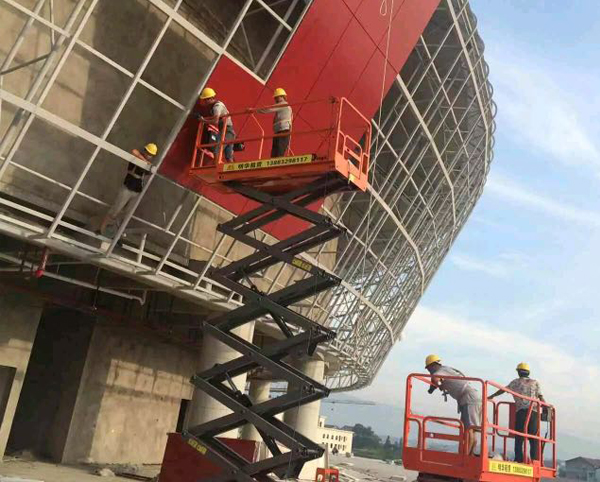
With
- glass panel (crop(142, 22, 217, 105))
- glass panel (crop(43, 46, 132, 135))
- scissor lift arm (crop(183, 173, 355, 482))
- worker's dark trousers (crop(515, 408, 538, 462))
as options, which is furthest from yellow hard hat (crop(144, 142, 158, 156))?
worker's dark trousers (crop(515, 408, 538, 462))

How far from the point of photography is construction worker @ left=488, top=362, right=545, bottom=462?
7.81m

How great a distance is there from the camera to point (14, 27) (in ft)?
31.0

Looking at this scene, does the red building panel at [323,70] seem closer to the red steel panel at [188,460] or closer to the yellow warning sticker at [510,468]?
the red steel panel at [188,460]

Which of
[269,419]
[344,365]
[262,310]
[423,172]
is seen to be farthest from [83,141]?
[344,365]

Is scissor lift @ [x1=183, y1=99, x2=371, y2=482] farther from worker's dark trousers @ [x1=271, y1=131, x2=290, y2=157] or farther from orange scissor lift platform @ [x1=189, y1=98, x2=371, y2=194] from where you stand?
worker's dark trousers @ [x1=271, y1=131, x2=290, y2=157]

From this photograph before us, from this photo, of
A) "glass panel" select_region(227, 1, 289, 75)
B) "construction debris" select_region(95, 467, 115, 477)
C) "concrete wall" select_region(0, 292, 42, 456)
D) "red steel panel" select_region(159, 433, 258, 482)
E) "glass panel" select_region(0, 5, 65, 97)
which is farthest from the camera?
"construction debris" select_region(95, 467, 115, 477)

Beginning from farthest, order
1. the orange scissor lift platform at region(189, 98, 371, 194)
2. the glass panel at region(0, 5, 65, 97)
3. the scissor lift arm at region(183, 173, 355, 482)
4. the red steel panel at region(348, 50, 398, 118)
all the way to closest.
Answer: the red steel panel at region(348, 50, 398, 118), the glass panel at region(0, 5, 65, 97), the orange scissor lift platform at region(189, 98, 371, 194), the scissor lift arm at region(183, 173, 355, 482)

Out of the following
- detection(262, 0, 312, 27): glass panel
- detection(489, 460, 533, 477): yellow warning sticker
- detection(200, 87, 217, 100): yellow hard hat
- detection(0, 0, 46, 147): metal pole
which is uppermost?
detection(262, 0, 312, 27): glass panel

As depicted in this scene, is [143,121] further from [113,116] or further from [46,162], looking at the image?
[46,162]

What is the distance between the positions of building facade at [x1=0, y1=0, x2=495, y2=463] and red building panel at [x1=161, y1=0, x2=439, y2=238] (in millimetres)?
35

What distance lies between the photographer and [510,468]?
7156 mm

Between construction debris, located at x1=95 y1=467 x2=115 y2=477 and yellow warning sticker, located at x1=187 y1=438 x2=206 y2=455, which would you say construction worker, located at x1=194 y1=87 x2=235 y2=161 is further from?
construction debris, located at x1=95 y1=467 x2=115 y2=477

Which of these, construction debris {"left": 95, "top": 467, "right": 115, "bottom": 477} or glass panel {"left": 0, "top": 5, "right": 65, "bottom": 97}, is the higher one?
glass panel {"left": 0, "top": 5, "right": 65, "bottom": 97}

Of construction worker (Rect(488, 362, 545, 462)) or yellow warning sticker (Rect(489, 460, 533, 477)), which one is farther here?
construction worker (Rect(488, 362, 545, 462))
